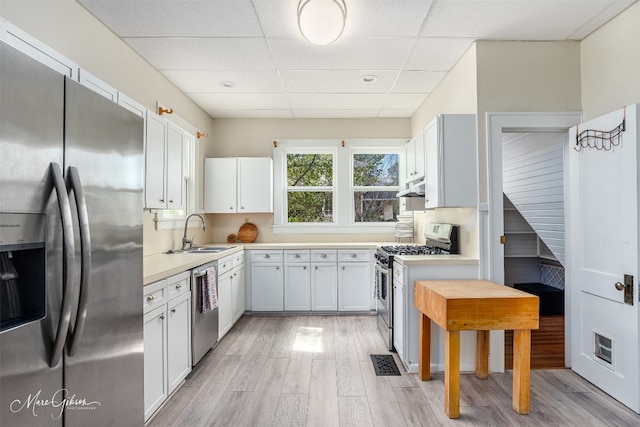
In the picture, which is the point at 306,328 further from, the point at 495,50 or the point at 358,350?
the point at 495,50

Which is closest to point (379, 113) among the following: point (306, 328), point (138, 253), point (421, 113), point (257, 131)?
point (421, 113)

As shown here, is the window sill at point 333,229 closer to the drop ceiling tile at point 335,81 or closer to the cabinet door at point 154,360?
the drop ceiling tile at point 335,81

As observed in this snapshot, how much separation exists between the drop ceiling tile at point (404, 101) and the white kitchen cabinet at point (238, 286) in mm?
2582

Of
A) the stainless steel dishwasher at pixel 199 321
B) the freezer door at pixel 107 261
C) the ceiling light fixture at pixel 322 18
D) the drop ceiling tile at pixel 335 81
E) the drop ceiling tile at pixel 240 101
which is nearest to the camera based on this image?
the freezer door at pixel 107 261

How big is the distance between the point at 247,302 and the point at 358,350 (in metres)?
1.71

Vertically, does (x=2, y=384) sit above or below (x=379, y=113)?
below

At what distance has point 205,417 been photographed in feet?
7.17

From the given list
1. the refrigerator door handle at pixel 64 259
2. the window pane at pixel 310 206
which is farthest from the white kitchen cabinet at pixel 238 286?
the refrigerator door handle at pixel 64 259

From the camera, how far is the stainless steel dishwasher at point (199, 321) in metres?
2.74

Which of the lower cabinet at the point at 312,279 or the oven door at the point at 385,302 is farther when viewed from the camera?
the lower cabinet at the point at 312,279

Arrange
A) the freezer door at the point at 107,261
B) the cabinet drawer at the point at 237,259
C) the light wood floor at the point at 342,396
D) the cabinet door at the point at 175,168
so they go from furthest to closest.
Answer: the cabinet drawer at the point at 237,259 → the cabinet door at the point at 175,168 → the light wood floor at the point at 342,396 → the freezer door at the point at 107,261

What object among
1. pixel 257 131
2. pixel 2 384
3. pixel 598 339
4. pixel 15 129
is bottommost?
pixel 598 339

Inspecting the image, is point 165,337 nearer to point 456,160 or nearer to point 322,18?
point 322,18

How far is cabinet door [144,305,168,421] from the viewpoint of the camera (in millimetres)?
2035
